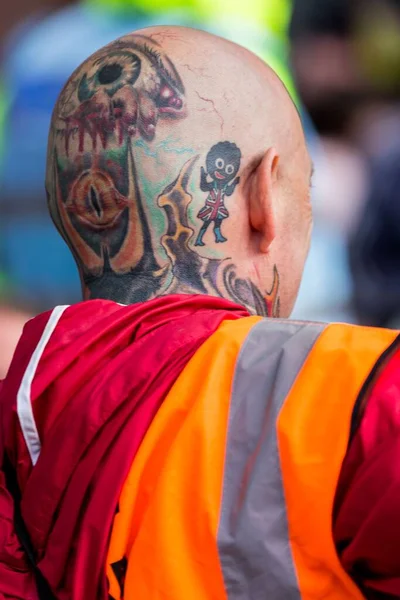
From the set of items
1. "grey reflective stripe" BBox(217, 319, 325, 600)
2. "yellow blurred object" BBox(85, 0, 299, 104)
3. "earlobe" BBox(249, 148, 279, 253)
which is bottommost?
"grey reflective stripe" BBox(217, 319, 325, 600)

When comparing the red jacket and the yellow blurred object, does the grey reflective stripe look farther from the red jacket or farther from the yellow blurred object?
the yellow blurred object

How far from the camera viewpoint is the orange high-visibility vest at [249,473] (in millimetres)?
914

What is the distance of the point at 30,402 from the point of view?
1095mm

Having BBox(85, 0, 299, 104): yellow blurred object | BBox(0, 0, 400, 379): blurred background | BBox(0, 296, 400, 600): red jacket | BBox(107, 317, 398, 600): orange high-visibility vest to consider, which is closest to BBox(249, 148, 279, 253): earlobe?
BBox(0, 296, 400, 600): red jacket

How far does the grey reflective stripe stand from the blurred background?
2089 millimetres

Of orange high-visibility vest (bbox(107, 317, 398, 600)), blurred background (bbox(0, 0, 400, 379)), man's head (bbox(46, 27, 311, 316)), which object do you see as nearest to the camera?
orange high-visibility vest (bbox(107, 317, 398, 600))

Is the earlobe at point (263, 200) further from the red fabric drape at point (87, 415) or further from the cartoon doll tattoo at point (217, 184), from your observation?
the red fabric drape at point (87, 415)

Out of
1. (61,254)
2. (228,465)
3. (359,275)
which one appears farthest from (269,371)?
(359,275)

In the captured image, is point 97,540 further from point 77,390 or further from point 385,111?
point 385,111

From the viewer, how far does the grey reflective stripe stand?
3.02 feet

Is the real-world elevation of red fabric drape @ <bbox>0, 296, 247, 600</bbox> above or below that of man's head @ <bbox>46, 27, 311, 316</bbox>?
below

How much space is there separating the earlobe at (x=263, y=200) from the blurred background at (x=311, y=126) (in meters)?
1.75

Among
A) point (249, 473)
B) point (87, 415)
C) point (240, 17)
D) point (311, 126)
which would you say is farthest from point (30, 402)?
point (240, 17)

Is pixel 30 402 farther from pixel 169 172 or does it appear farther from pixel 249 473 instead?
pixel 169 172
